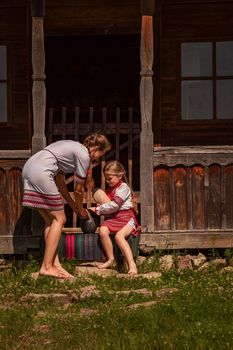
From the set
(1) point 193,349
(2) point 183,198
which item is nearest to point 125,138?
(2) point 183,198

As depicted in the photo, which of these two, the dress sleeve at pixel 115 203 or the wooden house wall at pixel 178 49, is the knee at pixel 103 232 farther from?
the wooden house wall at pixel 178 49

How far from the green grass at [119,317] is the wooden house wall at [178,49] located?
4.30 metres

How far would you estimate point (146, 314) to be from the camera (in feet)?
24.8

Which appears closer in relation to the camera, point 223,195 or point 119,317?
point 119,317

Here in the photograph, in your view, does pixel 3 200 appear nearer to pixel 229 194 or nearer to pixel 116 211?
pixel 116 211

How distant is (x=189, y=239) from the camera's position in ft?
35.9

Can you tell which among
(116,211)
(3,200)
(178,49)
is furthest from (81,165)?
(178,49)

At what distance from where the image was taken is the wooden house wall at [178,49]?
13227 mm

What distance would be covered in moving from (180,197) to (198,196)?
22cm

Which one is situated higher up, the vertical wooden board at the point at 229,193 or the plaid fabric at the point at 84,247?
the vertical wooden board at the point at 229,193

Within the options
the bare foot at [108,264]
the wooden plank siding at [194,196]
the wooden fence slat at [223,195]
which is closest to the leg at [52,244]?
the bare foot at [108,264]

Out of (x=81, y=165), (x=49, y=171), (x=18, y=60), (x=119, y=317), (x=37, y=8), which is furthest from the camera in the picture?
(x=18, y=60)

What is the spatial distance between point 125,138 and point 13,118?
1.87 meters

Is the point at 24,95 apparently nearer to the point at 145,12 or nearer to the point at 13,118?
the point at 13,118
